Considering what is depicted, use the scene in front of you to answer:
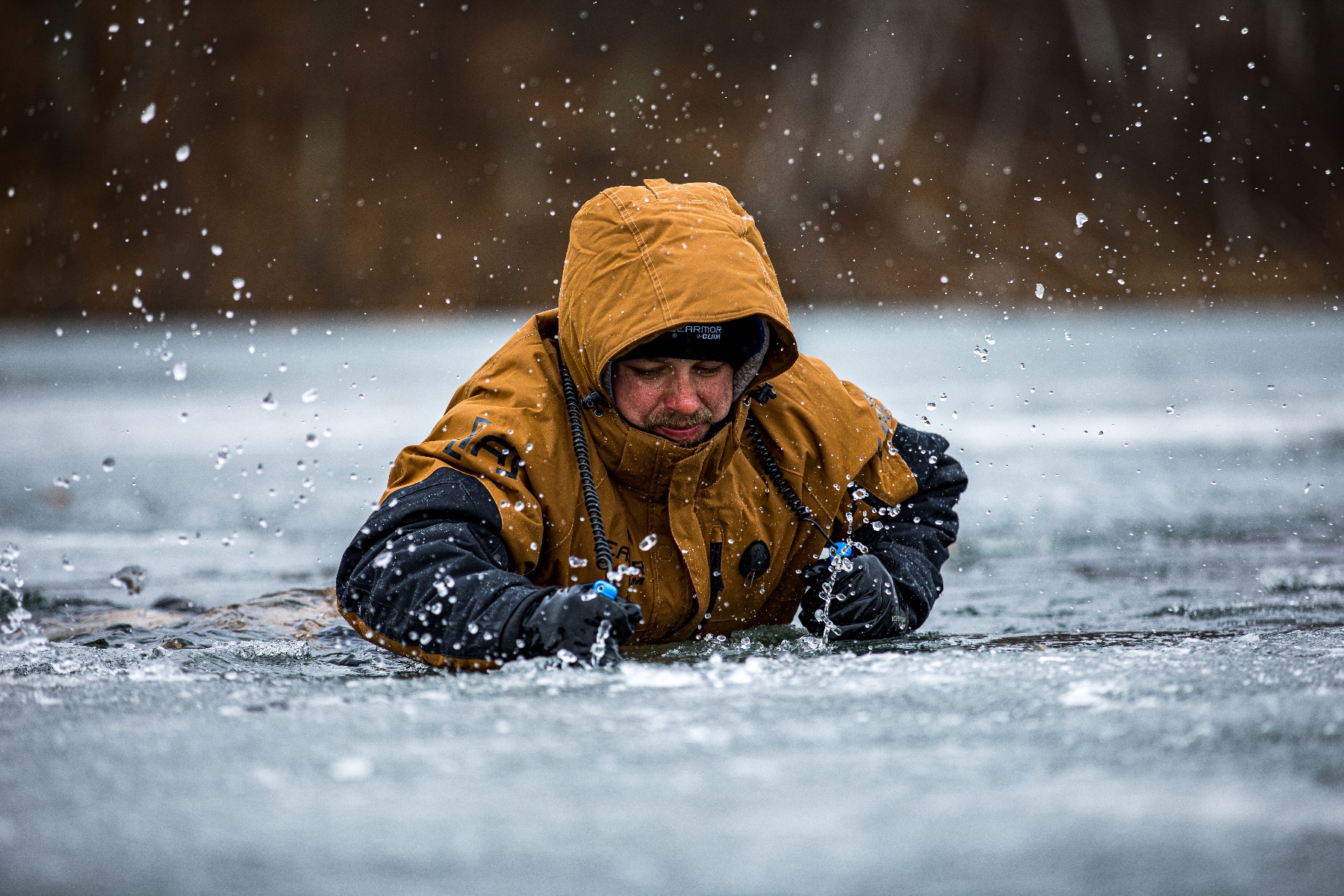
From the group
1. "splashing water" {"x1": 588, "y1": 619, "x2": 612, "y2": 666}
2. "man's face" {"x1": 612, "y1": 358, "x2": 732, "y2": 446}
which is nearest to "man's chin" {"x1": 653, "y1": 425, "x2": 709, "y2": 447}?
"man's face" {"x1": 612, "y1": 358, "x2": 732, "y2": 446}

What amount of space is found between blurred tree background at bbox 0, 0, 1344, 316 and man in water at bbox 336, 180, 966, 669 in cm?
4474

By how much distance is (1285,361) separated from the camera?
1812cm

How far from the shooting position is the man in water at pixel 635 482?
124 inches

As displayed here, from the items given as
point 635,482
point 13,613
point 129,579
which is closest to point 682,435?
point 635,482

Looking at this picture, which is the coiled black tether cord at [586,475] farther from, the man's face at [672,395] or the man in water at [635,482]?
the man's face at [672,395]

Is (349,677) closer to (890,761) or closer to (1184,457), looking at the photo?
(890,761)

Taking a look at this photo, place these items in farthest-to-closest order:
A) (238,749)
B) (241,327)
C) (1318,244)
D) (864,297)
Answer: (1318,244) → (864,297) → (241,327) → (238,749)

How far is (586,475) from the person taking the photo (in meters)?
3.44

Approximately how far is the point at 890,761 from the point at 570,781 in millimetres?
544

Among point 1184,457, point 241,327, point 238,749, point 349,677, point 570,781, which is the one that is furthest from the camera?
point 241,327

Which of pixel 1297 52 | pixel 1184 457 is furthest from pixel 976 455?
pixel 1297 52

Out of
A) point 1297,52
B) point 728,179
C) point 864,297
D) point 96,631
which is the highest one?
point 1297,52

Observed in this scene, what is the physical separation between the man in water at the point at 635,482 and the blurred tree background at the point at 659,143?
147 feet

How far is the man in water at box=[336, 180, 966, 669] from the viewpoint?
3.14 meters
